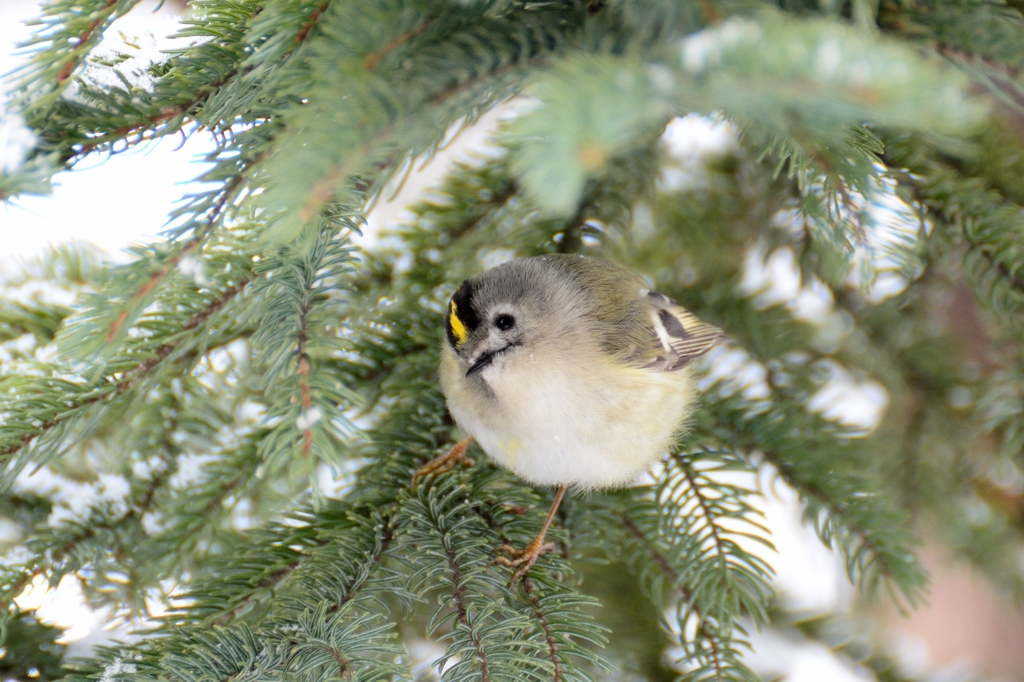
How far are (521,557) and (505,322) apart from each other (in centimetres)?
39

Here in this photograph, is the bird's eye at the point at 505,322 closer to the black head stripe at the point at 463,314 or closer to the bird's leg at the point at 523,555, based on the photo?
the black head stripe at the point at 463,314

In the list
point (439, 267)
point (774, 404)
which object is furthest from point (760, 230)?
point (439, 267)

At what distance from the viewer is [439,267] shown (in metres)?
1.11

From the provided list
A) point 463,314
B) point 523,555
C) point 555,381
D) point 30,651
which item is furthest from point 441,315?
point 30,651

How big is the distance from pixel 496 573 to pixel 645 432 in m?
0.37

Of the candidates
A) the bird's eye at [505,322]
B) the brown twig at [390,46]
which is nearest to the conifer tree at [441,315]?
the brown twig at [390,46]

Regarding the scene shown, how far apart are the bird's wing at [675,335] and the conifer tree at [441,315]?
5 centimetres

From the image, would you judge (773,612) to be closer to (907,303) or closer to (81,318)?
(907,303)

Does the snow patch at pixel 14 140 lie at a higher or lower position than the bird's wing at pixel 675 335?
higher

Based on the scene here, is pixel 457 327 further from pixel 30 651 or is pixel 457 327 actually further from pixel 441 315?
pixel 30 651

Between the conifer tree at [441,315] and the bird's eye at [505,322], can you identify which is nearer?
the conifer tree at [441,315]

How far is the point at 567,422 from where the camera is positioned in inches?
40.4

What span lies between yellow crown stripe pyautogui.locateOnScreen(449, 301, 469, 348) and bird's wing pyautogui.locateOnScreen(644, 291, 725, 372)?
350 millimetres

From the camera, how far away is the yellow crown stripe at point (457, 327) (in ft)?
3.34
